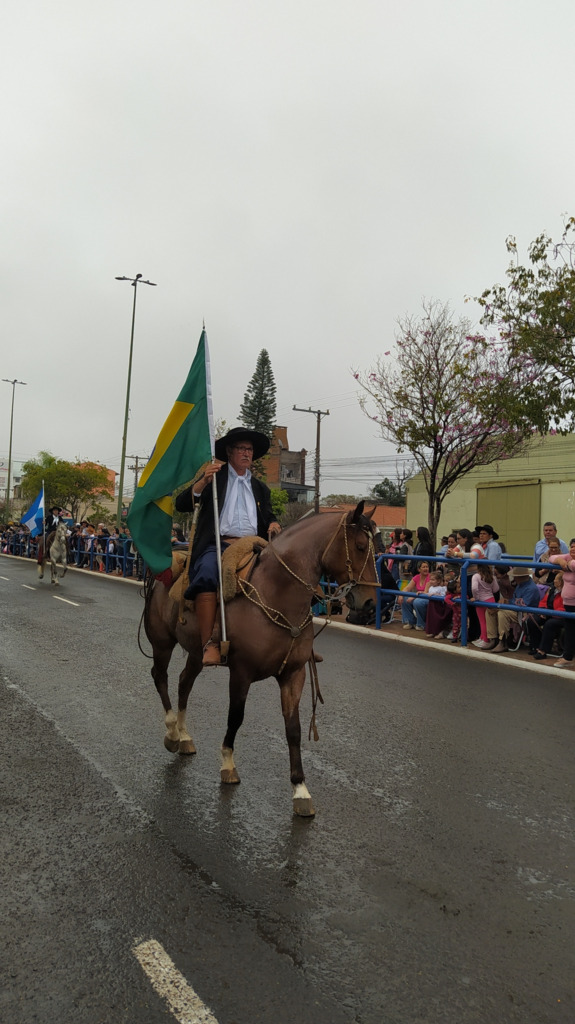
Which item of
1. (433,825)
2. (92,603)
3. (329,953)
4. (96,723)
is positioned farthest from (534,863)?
(92,603)

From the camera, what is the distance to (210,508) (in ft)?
17.4

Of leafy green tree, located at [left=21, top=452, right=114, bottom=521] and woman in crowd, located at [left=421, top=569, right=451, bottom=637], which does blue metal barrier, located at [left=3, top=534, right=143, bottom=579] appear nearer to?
woman in crowd, located at [left=421, top=569, right=451, bottom=637]

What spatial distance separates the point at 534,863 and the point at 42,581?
65.8 feet

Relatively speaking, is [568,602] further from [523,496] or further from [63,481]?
[63,481]

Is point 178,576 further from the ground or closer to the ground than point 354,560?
closer to the ground

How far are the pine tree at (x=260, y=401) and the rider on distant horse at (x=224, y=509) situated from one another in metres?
72.2

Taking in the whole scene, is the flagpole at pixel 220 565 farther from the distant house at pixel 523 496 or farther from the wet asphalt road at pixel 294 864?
the distant house at pixel 523 496

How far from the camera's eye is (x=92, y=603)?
16156mm

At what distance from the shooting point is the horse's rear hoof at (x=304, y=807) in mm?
4465

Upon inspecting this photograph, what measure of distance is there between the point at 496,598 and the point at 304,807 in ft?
23.6

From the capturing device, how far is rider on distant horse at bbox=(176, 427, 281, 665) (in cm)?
492

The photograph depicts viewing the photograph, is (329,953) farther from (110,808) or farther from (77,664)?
(77,664)

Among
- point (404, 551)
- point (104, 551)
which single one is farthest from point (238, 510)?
point (104, 551)

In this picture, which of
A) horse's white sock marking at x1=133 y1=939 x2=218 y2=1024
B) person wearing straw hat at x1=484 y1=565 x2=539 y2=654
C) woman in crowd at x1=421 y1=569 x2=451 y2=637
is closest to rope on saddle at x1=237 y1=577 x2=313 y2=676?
horse's white sock marking at x1=133 y1=939 x2=218 y2=1024
